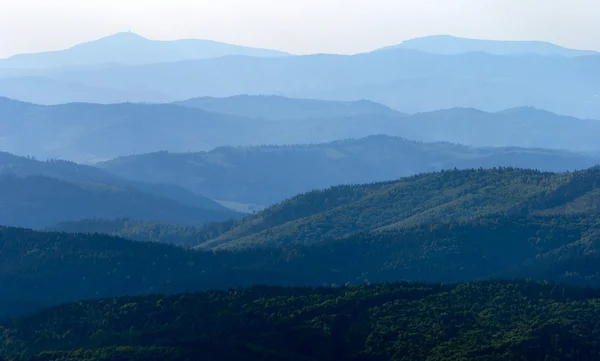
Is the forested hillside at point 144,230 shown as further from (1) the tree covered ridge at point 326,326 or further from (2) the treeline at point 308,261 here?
(1) the tree covered ridge at point 326,326

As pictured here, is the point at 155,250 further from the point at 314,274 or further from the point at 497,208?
the point at 497,208

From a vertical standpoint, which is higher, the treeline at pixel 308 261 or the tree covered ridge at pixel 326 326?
the treeline at pixel 308 261

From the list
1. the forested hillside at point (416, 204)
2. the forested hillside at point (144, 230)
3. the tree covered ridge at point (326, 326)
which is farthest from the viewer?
the forested hillside at point (144, 230)

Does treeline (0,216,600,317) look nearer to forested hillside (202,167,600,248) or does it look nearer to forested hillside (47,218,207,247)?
forested hillside (202,167,600,248)

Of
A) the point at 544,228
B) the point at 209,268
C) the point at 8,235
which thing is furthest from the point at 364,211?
the point at 8,235

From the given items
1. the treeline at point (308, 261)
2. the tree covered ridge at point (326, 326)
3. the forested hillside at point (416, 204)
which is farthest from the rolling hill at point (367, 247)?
the tree covered ridge at point (326, 326)

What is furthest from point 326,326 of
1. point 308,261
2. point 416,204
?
point 416,204

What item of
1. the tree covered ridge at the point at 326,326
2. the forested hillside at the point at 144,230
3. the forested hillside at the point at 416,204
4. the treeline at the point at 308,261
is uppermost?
the forested hillside at the point at 416,204

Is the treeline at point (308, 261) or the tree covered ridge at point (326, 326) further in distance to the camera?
the treeline at point (308, 261)

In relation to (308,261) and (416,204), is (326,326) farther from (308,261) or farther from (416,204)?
(416,204)
